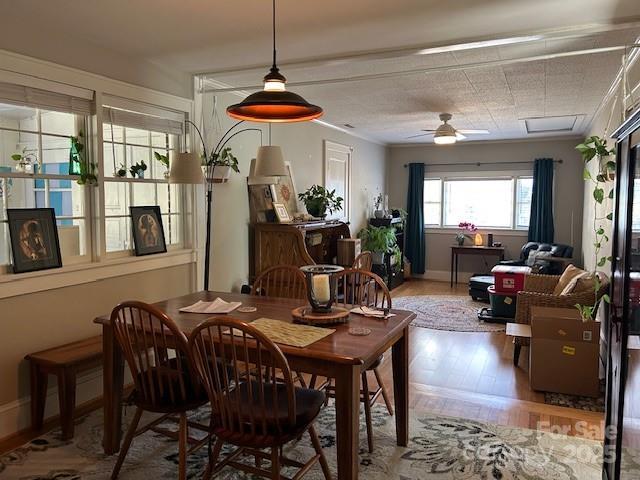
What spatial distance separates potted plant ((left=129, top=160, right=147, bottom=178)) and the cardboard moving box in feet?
10.1

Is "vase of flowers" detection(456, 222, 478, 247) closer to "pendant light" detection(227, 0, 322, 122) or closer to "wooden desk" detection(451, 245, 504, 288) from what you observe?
"wooden desk" detection(451, 245, 504, 288)

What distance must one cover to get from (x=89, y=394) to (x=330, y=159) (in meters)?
4.23

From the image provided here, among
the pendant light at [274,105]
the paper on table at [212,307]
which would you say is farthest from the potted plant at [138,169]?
the pendant light at [274,105]

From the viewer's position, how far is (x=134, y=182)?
3.69 m

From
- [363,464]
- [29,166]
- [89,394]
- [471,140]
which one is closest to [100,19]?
[29,166]

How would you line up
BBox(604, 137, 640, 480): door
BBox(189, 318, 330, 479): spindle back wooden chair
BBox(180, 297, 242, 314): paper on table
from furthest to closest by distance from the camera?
BBox(180, 297, 242, 314): paper on table → BBox(189, 318, 330, 479): spindle back wooden chair → BBox(604, 137, 640, 480): door

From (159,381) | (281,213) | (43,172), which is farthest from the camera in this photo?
(281,213)

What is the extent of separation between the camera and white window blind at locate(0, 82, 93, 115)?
2.79 m

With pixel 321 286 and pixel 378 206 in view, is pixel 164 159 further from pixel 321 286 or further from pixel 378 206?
pixel 378 206

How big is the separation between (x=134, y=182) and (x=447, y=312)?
418 centimetres

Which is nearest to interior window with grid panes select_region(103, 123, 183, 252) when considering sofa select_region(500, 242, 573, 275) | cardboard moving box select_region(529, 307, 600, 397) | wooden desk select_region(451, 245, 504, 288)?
cardboard moving box select_region(529, 307, 600, 397)

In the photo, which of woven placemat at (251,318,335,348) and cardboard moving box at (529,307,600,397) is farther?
cardboard moving box at (529,307,600,397)

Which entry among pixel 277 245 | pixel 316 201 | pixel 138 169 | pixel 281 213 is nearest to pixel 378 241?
pixel 316 201

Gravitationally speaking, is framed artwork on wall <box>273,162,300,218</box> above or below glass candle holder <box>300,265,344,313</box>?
above
